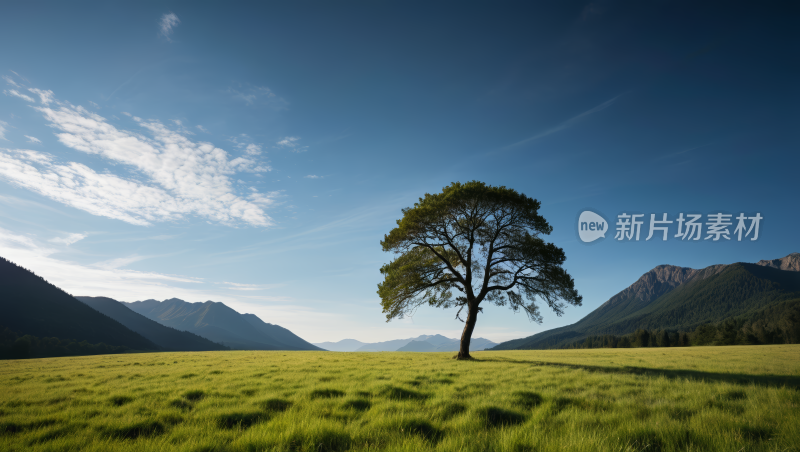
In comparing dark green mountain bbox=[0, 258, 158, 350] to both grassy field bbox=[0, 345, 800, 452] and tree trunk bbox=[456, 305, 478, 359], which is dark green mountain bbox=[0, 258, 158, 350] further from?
grassy field bbox=[0, 345, 800, 452]

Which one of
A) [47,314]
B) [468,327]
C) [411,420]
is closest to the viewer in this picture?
[411,420]

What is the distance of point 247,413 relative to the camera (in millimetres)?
6113

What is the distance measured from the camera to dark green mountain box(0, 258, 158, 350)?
158 m

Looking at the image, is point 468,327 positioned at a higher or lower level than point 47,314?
higher

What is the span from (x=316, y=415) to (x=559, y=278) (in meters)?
18.1

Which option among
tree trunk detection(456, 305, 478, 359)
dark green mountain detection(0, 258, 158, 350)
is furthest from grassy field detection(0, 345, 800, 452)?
dark green mountain detection(0, 258, 158, 350)

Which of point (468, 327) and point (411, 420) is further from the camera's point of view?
point (468, 327)

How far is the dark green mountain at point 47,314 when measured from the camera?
6240 inches

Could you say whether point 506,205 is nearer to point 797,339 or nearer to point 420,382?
point 420,382

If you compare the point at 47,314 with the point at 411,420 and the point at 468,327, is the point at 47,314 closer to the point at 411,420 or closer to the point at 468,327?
the point at 468,327

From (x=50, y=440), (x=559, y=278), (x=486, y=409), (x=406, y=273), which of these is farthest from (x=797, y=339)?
(x=50, y=440)

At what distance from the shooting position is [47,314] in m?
170

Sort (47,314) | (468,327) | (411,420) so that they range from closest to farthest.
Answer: (411,420) → (468,327) → (47,314)

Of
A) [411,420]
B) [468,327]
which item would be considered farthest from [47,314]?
[411,420]
